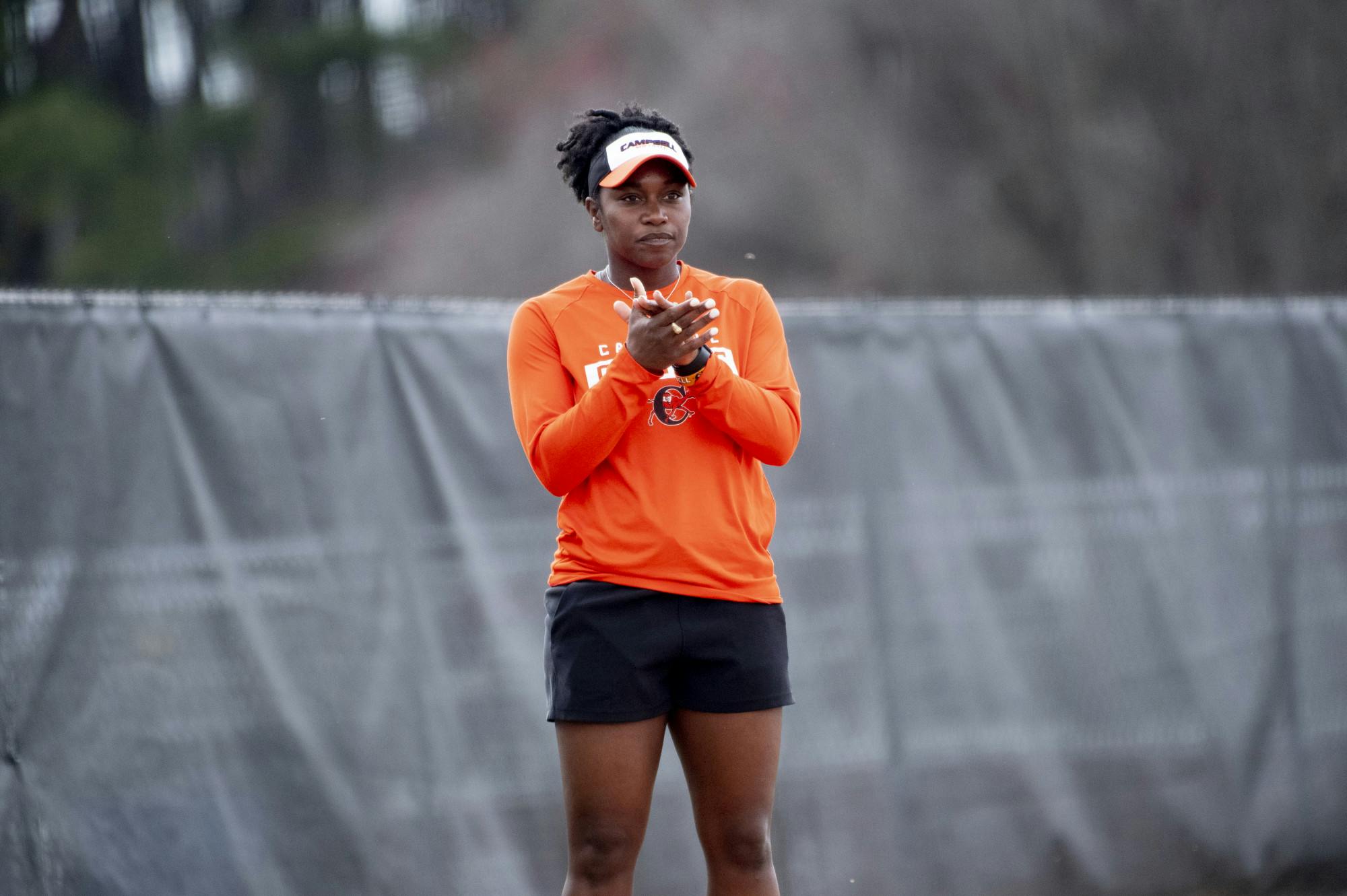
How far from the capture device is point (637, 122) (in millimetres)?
2965

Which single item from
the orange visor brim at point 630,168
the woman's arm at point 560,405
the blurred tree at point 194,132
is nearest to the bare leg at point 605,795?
the woman's arm at point 560,405

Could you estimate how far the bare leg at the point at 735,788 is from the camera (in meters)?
2.73

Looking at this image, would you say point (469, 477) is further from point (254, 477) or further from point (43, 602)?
point (43, 602)

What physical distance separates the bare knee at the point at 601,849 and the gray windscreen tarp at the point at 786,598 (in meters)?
1.35

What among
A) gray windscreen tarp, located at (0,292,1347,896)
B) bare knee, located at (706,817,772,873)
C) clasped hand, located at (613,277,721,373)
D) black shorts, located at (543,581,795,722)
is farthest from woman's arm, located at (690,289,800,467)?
gray windscreen tarp, located at (0,292,1347,896)

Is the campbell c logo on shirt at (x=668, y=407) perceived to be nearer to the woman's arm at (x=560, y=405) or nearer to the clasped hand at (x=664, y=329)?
the woman's arm at (x=560, y=405)

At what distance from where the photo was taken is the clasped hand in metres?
2.52

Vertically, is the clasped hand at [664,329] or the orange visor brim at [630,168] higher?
the orange visor brim at [630,168]

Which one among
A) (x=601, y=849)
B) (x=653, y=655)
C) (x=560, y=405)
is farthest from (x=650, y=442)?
(x=601, y=849)

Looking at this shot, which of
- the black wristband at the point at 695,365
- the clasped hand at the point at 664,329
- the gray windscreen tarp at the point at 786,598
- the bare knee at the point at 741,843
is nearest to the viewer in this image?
the clasped hand at the point at 664,329

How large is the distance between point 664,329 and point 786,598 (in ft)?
6.87

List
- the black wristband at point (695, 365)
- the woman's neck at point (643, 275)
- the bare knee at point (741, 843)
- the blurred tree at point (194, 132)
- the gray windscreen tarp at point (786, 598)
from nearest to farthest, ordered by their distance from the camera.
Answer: the black wristband at point (695, 365) < the bare knee at point (741, 843) < the woman's neck at point (643, 275) < the gray windscreen tarp at point (786, 598) < the blurred tree at point (194, 132)

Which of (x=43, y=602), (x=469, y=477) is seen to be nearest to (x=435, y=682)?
(x=469, y=477)

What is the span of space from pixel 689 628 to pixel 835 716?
1.91 meters
